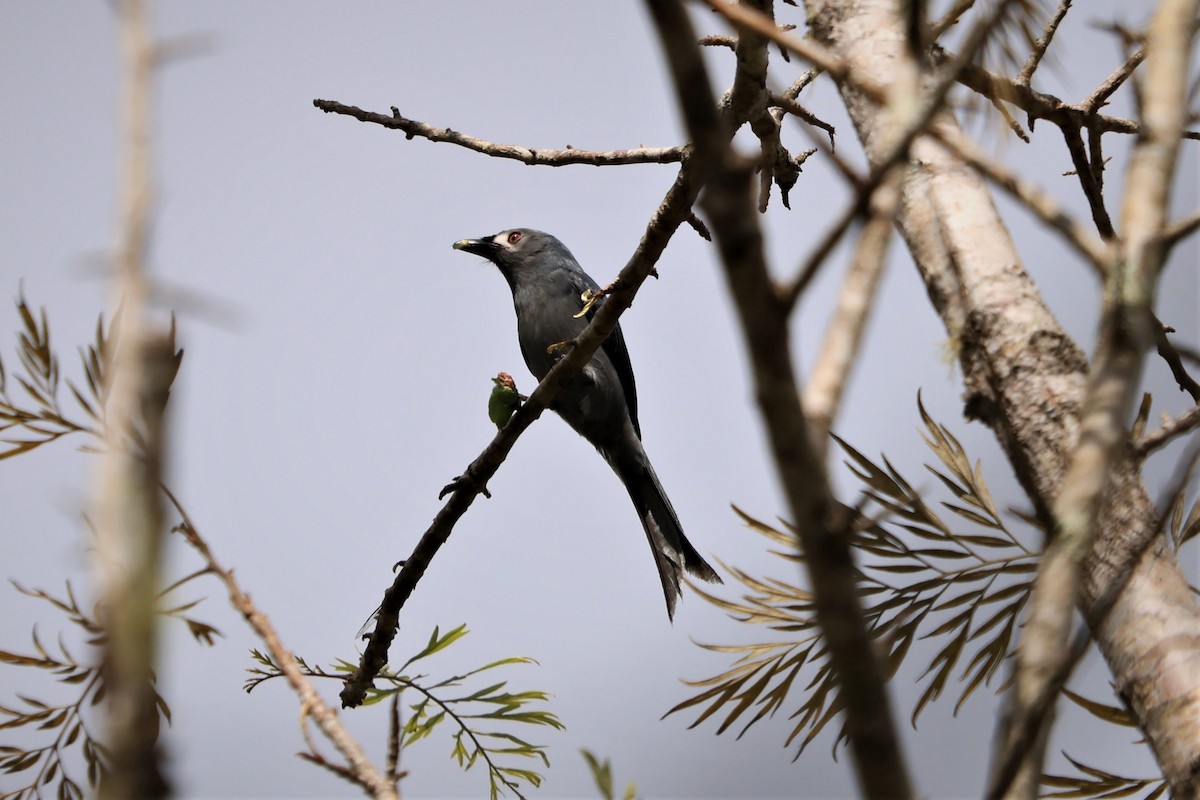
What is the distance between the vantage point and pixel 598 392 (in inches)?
200

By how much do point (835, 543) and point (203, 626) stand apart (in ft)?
3.03

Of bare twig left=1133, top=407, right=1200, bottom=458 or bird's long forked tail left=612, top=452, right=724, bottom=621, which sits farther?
bird's long forked tail left=612, top=452, right=724, bottom=621

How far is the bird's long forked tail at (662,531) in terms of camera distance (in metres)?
4.76

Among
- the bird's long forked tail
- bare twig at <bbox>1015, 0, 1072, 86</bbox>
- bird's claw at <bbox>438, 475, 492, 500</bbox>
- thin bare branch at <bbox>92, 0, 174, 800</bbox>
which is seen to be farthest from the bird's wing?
thin bare branch at <bbox>92, 0, 174, 800</bbox>

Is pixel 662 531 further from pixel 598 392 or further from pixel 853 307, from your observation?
pixel 853 307

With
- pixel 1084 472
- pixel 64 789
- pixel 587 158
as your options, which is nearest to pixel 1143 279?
pixel 1084 472

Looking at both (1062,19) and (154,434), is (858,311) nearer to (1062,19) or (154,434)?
(154,434)

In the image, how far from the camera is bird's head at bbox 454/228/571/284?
6156 mm

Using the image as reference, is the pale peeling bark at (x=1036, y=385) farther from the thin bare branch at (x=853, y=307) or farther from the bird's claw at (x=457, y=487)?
the bird's claw at (x=457, y=487)

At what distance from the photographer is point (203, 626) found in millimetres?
1319

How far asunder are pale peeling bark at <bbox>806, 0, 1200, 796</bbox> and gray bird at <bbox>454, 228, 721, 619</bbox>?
2.67m

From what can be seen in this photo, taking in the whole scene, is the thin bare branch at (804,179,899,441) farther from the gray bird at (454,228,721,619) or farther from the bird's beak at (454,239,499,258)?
the bird's beak at (454,239,499,258)

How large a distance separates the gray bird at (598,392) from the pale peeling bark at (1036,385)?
8.76ft

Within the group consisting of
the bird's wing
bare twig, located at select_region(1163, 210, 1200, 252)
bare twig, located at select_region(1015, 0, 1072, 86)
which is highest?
the bird's wing
